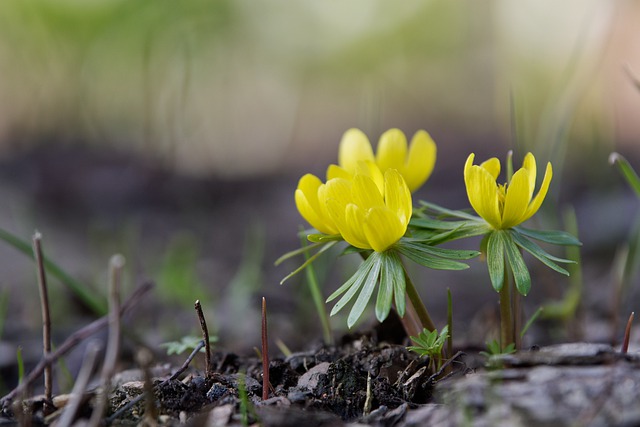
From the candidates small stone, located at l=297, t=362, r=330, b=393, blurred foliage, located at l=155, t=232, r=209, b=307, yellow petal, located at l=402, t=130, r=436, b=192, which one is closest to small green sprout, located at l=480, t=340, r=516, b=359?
small stone, located at l=297, t=362, r=330, b=393

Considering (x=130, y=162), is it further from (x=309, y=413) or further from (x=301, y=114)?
(x=309, y=413)

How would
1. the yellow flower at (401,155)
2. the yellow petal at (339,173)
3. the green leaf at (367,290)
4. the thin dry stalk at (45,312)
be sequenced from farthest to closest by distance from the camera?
the yellow flower at (401,155), the yellow petal at (339,173), the thin dry stalk at (45,312), the green leaf at (367,290)

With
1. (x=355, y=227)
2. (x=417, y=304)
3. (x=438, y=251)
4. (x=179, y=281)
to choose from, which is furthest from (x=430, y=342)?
(x=179, y=281)

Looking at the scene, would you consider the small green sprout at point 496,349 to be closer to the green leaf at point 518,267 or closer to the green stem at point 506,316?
the green stem at point 506,316

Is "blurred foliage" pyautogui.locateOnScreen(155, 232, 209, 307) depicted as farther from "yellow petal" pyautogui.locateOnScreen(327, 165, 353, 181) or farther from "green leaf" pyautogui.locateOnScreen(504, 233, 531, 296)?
"green leaf" pyautogui.locateOnScreen(504, 233, 531, 296)

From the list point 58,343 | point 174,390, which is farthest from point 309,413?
point 58,343

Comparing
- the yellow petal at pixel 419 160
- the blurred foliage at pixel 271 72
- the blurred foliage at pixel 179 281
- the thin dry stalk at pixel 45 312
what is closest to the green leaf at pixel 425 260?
the yellow petal at pixel 419 160

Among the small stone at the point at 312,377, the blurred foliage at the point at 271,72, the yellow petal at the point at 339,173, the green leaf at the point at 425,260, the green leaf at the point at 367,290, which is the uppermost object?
the blurred foliage at the point at 271,72
